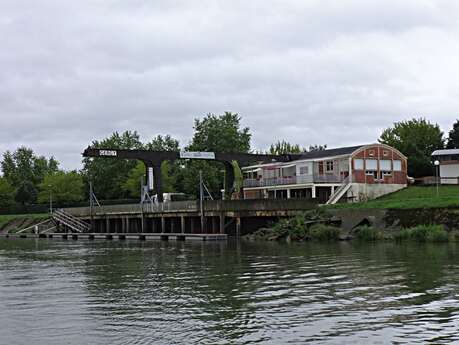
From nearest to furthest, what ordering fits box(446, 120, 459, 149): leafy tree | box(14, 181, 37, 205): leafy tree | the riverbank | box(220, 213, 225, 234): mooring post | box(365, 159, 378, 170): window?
box(220, 213, 225, 234): mooring post < box(365, 159, 378, 170): window < box(446, 120, 459, 149): leafy tree < the riverbank < box(14, 181, 37, 205): leafy tree

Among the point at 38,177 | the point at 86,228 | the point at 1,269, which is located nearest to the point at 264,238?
the point at 1,269

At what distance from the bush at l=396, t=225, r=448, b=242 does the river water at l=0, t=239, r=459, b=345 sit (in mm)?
8250

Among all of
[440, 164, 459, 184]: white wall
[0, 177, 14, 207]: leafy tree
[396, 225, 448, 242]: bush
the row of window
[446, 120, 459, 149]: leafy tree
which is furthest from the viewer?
[0, 177, 14, 207]: leafy tree

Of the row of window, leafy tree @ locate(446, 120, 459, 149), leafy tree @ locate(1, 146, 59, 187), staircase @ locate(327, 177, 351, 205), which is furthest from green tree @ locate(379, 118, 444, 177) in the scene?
leafy tree @ locate(1, 146, 59, 187)

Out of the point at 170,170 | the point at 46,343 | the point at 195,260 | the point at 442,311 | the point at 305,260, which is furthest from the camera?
the point at 170,170

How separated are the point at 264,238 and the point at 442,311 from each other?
35.3m

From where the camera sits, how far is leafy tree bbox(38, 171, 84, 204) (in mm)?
107812

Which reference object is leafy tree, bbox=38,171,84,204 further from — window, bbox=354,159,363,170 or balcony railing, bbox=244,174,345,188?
window, bbox=354,159,363,170

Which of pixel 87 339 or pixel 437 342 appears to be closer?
pixel 437 342

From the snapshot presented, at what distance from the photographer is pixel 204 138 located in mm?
96938

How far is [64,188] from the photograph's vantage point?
355 feet

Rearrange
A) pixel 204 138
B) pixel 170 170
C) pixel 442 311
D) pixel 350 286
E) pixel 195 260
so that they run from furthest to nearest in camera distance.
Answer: pixel 170 170 → pixel 204 138 → pixel 195 260 → pixel 350 286 → pixel 442 311

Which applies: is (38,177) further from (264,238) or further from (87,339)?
(87,339)

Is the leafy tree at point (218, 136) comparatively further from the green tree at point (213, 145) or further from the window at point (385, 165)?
the window at point (385, 165)
